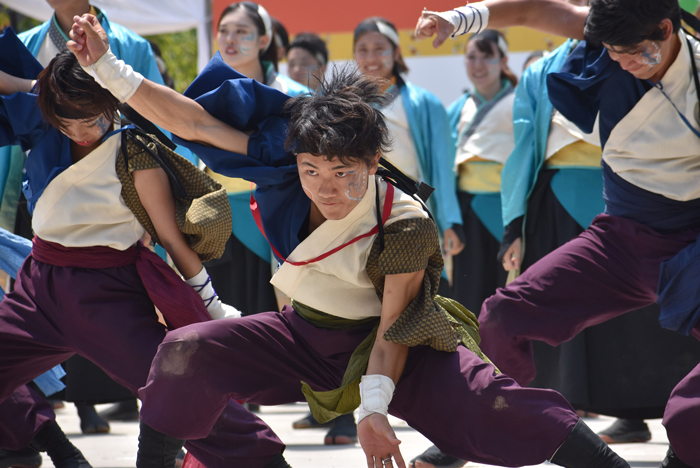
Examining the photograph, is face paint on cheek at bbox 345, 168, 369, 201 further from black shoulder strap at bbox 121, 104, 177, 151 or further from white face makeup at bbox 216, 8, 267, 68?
white face makeup at bbox 216, 8, 267, 68

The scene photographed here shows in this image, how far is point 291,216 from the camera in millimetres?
2371

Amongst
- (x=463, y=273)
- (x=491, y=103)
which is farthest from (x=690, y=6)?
(x=463, y=273)

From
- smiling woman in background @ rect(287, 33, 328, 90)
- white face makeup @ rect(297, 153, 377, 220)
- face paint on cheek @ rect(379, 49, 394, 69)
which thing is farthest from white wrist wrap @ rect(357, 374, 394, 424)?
smiling woman in background @ rect(287, 33, 328, 90)

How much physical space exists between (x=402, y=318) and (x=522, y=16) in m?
1.21

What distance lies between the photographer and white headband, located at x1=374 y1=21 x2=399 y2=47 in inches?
178

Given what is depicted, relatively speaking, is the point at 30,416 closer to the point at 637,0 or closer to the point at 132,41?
the point at 132,41

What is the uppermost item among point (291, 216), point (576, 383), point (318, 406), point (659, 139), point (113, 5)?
point (113, 5)

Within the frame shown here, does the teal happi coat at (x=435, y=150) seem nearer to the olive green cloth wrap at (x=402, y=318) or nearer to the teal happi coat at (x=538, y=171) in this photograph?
the teal happi coat at (x=538, y=171)

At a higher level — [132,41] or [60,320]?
[132,41]

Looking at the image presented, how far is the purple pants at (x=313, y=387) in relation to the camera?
214cm

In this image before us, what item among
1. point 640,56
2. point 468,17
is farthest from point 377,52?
→ point 640,56

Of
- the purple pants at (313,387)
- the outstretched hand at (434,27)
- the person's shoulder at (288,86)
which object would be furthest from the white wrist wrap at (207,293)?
the person's shoulder at (288,86)

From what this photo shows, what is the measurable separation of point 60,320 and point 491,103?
3050 millimetres

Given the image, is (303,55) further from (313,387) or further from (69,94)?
(313,387)
